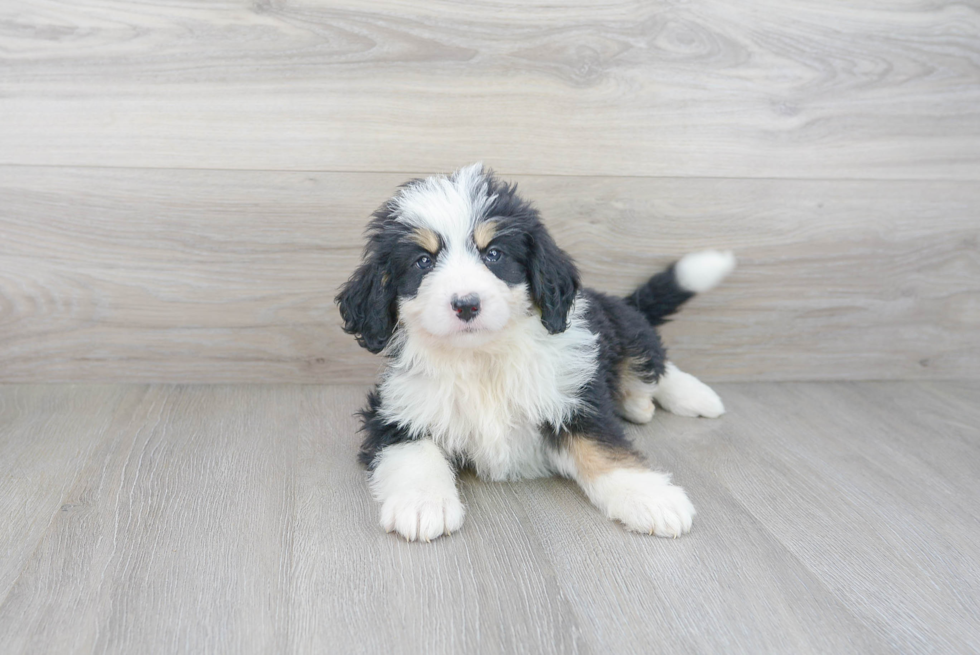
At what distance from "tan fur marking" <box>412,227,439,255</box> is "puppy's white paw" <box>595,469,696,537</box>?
25.6 inches

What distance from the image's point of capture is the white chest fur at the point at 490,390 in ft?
6.00

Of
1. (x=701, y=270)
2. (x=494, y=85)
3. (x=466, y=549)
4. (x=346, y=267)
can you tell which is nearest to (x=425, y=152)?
(x=494, y=85)

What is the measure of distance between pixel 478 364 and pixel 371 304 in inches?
11.6

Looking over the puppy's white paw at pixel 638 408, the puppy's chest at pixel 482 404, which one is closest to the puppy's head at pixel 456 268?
the puppy's chest at pixel 482 404

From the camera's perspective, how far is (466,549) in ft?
5.19

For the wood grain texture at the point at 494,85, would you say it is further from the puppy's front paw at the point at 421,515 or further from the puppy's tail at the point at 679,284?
the puppy's front paw at the point at 421,515

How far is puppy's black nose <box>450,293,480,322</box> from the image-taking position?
62.4 inches

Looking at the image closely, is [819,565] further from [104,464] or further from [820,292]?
[104,464]

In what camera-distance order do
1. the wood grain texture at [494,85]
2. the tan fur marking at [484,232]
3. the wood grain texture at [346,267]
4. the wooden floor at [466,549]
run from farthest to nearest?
1. the wood grain texture at [346,267]
2. the wood grain texture at [494,85]
3. the tan fur marking at [484,232]
4. the wooden floor at [466,549]

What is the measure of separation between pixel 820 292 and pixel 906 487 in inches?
36.3

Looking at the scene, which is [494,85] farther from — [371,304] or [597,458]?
[597,458]

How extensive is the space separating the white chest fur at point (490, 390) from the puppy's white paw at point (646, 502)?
21 centimetres

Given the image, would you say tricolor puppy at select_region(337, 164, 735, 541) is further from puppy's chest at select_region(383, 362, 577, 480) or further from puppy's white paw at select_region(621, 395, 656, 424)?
puppy's white paw at select_region(621, 395, 656, 424)

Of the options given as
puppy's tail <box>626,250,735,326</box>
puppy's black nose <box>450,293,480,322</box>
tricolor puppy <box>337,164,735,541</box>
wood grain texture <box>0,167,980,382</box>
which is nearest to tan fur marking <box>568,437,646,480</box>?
tricolor puppy <box>337,164,735,541</box>
